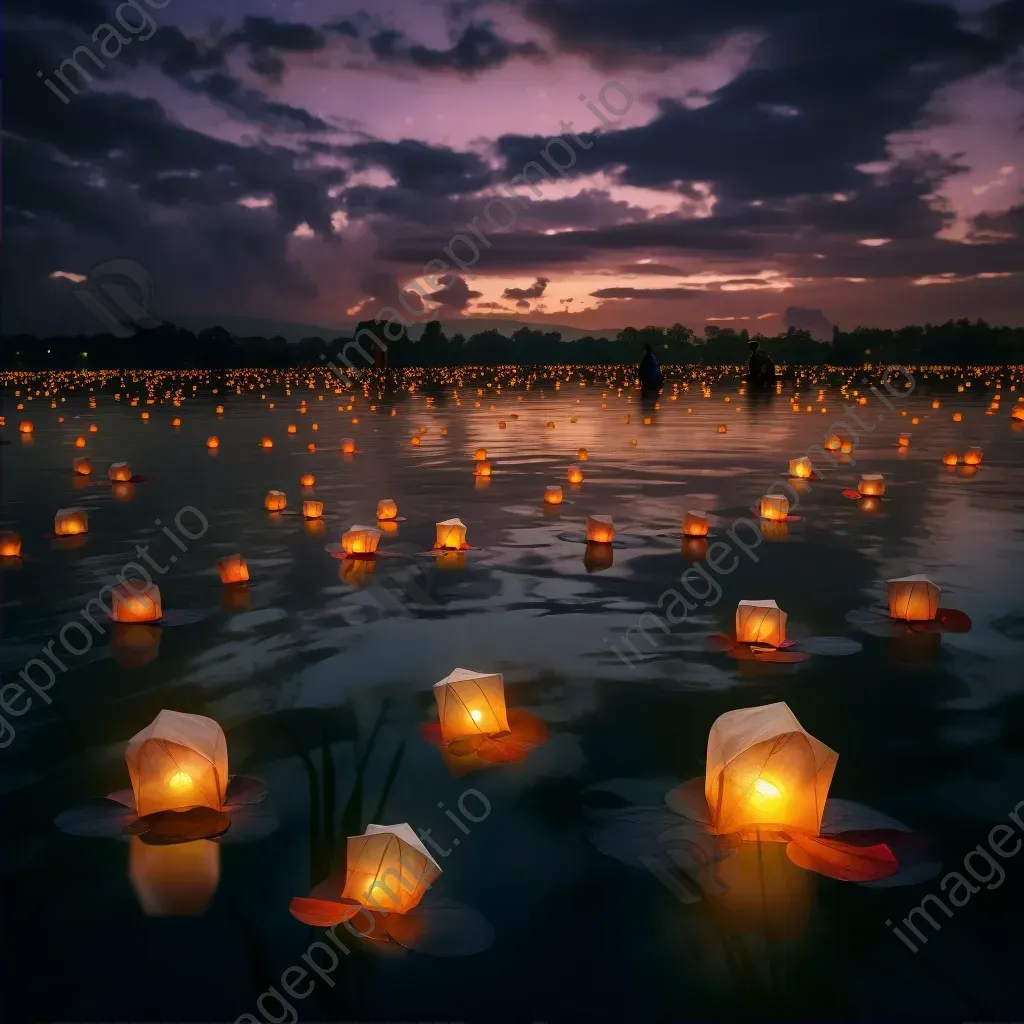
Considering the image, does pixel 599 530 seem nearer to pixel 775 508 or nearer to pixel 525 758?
pixel 775 508

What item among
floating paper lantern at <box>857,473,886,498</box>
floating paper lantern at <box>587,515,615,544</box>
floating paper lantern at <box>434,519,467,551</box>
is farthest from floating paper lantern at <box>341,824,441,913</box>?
floating paper lantern at <box>857,473,886,498</box>

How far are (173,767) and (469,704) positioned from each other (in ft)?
5.83

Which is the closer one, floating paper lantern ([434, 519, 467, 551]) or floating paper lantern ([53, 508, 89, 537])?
floating paper lantern ([434, 519, 467, 551])

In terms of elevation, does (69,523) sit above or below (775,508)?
below

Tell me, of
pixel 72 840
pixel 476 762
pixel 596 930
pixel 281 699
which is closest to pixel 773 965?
pixel 596 930

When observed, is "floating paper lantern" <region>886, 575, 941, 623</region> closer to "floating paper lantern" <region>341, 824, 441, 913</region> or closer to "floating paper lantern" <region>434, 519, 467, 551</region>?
"floating paper lantern" <region>434, 519, 467, 551</region>

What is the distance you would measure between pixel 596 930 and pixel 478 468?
14.3 meters

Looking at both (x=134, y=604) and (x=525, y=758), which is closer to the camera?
(x=525, y=758)

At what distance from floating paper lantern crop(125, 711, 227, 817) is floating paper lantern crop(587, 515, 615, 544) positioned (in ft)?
23.6


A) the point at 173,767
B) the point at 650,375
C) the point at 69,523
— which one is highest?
the point at 650,375

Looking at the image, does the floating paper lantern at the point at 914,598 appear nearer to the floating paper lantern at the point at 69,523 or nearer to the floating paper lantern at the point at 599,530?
the floating paper lantern at the point at 599,530

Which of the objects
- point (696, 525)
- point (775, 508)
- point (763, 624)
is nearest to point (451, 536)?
point (696, 525)

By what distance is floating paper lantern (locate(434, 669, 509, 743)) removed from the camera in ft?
18.4

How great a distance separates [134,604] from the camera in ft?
26.9
